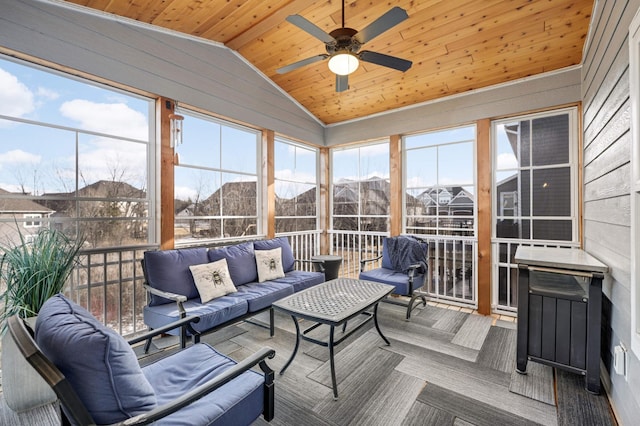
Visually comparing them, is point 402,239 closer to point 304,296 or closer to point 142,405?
point 304,296

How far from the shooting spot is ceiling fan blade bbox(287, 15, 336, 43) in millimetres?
2117

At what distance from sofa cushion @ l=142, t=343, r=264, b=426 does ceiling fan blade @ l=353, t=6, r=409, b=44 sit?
2.37 metres

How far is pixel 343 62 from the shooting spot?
2352 mm

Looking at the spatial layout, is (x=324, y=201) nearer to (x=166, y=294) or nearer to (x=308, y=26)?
(x=166, y=294)

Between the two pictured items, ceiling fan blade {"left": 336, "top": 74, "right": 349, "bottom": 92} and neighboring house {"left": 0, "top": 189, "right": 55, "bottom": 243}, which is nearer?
neighboring house {"left": 0, "top": 189, "right": 55, "bottom": 243}

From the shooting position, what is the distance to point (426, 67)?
11.7 ft

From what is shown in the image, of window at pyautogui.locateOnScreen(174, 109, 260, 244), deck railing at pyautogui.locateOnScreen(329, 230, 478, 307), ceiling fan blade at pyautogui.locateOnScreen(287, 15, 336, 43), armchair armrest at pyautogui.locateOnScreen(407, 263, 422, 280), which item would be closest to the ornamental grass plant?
window at pyautogui.locateOnScreen(174, 109, 260, 244)

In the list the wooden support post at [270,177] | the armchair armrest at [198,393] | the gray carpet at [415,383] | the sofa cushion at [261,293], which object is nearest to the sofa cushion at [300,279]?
the sofa cushion at [261,293]

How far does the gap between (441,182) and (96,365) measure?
4166 millimetres

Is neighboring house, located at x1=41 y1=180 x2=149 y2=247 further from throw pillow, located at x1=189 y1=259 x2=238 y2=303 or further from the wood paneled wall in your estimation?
the wood paneled wall

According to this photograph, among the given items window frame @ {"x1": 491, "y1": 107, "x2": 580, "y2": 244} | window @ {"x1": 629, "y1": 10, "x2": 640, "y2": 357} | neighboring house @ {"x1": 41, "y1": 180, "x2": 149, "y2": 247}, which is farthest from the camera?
window frame @ {"x1": 491, "y1": 107, "x2": 580, "y2": 244}

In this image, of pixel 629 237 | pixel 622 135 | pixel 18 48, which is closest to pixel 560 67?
pixel 622 135

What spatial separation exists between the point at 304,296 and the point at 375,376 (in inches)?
34.2

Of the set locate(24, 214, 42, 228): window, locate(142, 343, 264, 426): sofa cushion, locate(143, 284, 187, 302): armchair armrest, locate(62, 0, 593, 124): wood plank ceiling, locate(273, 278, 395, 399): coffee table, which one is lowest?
locate(142, 343, 264, 426): sofa cushion
